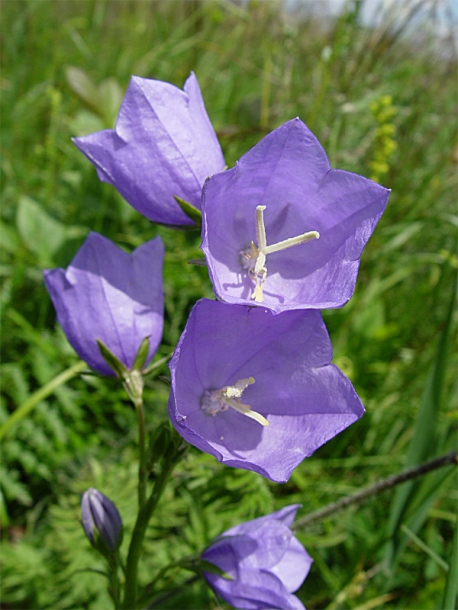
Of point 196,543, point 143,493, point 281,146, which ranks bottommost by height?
point 196,543

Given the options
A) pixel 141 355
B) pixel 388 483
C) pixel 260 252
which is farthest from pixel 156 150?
pixel 388 483

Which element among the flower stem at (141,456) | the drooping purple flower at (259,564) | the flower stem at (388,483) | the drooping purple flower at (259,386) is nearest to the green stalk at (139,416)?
the flower stem at (141,456)

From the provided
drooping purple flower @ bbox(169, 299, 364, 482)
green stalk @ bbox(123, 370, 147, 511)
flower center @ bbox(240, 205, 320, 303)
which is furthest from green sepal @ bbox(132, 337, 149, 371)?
flower center @ bbox(240, 205, 320, 303)

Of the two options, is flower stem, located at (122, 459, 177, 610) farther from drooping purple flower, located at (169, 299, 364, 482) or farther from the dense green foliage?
the dense green foliage

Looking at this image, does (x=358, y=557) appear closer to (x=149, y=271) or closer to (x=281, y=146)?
(x=149, y=271)

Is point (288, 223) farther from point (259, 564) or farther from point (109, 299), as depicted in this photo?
point (259, 564)

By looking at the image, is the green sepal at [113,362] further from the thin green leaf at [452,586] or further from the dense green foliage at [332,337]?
the thin green leaf at [452,586]

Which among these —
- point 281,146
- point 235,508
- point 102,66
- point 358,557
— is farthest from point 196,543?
point 102,66
